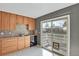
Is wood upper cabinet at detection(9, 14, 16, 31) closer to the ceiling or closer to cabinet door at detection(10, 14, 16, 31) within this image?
cabinet door at detection(10, 14, 16, 31)

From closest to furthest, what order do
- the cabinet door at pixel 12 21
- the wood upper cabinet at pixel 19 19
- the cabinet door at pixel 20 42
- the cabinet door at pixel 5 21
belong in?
the cabinet door at pixel 5 21
the cabinet door at pixel 12 21
the cabinet door at pixel 20 42
the wood upper cabinet at pixel 19 19

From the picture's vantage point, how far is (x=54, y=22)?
4.66m

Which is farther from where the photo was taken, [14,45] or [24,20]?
[24,20]

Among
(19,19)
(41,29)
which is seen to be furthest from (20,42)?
(41,29)

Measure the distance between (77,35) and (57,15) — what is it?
1.46 m

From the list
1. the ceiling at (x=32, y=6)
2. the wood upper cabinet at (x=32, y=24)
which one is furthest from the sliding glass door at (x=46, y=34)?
the ceiling at (x=32, y=6)

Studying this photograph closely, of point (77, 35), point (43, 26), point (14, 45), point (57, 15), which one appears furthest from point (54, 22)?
point (14, 45)

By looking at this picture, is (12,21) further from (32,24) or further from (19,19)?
(32,24)

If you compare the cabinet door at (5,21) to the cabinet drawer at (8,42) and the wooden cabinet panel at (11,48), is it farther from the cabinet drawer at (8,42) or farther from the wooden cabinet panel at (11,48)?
the wooden cabinet panel at (11,48)

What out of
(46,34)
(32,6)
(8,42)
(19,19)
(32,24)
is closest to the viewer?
(32,6)

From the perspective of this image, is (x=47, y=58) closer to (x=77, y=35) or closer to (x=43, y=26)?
(x=77, y=35)

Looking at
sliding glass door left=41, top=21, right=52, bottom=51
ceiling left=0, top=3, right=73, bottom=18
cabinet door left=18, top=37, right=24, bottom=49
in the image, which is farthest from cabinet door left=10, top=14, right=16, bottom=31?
sliding glass door left=41, top=21, right=52, bottom=51

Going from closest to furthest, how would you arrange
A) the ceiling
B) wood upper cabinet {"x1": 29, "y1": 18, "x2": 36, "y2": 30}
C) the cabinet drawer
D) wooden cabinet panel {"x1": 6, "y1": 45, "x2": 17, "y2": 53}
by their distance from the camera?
1. the ceiling
2. the cabinet drawer
3. wooden cabinet panel {"x1": 6, "y1": 45, "x2": 17, "y2": 53}
4. wood upper cabinet {"x1": 29, "y1": 18, "x2": 36, "y2": 30}

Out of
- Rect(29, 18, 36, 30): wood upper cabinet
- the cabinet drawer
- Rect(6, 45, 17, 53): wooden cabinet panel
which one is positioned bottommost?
Rect(6, 45, 17, 53): wooden cabinet panel
